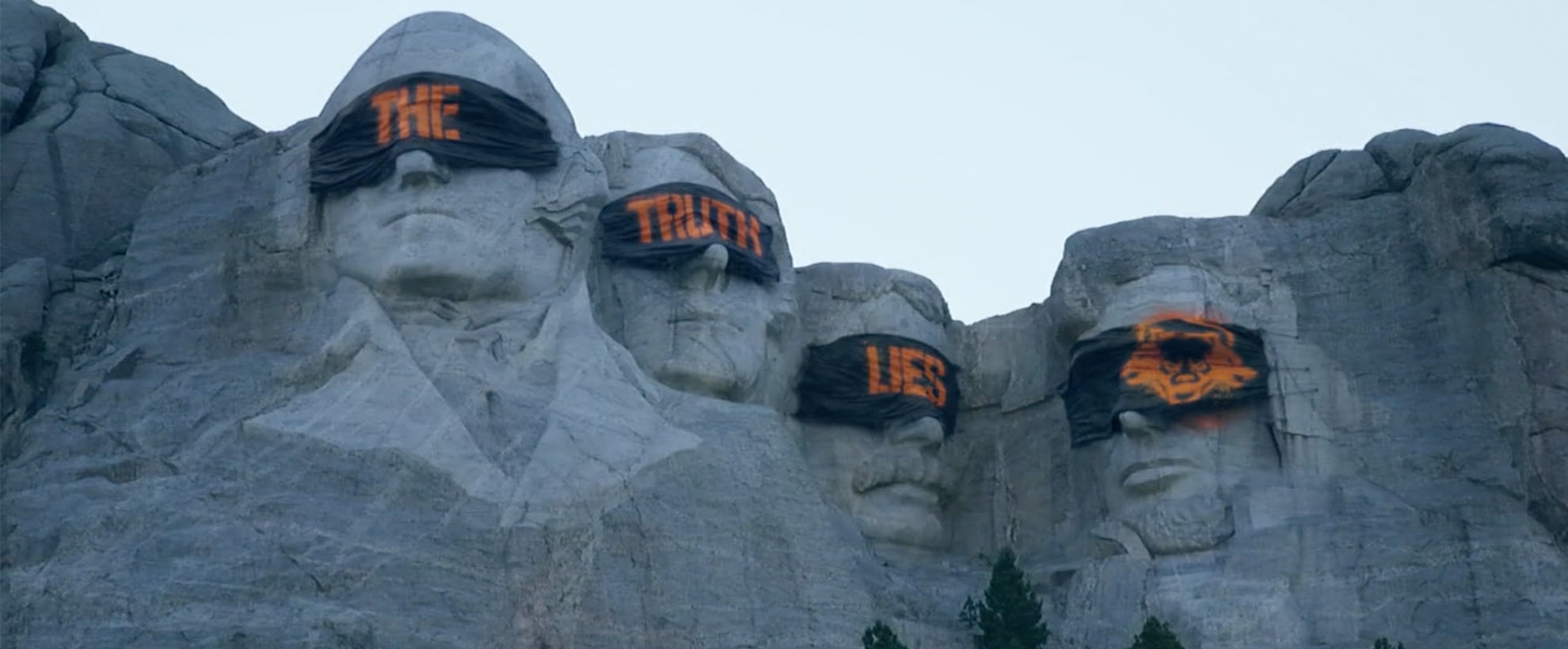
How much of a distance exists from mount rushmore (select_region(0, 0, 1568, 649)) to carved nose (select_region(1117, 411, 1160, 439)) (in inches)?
2.3

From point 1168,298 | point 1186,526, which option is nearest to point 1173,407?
point 1168,298

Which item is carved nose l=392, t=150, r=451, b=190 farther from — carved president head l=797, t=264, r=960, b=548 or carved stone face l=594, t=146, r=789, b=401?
carved president head l=797, t=264, r=960, b=548

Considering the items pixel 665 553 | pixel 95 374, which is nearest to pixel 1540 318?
pixel 665 553

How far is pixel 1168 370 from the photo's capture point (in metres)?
27.9

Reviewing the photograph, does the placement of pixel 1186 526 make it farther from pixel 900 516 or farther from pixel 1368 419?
pixel 900 516

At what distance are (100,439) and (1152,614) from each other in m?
9.18

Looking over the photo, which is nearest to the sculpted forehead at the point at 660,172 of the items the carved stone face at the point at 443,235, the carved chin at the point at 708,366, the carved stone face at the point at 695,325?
the carved stone face at the point at 695,325

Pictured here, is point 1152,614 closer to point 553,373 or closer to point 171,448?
point 553,373

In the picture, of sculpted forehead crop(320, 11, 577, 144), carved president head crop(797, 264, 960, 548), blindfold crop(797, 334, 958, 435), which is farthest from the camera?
blindfold crop(797, 334, 958, 435)

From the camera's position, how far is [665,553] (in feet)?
77.9

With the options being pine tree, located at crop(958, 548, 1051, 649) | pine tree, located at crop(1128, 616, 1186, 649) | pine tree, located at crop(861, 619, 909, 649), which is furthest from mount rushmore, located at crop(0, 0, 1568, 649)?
pine tree, located at crop(1128, 616, 1186, 649)

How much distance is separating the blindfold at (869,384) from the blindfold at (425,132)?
4.06 meters

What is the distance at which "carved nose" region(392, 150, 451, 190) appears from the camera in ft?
83.0

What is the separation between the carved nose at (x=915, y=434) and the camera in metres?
28.6
